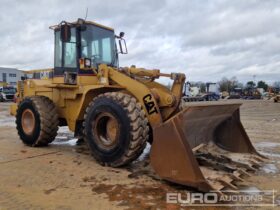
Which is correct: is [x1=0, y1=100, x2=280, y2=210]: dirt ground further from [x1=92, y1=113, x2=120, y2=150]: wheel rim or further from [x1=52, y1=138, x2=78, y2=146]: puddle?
[x1=52, y1=138, x2=78, y2=146]: puddle

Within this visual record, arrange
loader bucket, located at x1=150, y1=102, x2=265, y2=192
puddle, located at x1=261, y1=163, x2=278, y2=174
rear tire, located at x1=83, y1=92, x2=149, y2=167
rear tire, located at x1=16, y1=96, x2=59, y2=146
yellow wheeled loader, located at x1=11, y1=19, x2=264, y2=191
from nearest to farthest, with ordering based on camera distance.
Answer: loader bucket, located at x1=150, y1=102, x2=265, y2=192, yellow wheeled loader, located at x1=11, y1=19, x2=264, y2=191, rear tire, located at x1=83, y1=92, x2=149, y2=167, puddle, located at x1=261, y1=163, x2=278, y2=174, rear tire, located at x1=16, y1=96, x2=59, y2=146

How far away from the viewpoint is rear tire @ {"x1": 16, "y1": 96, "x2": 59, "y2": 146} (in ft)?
24.9

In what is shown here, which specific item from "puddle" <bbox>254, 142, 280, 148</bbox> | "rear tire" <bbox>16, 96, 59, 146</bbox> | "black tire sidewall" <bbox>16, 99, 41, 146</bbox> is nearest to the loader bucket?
"puddle" <bbox>254, 142, 280, 148</bbox>

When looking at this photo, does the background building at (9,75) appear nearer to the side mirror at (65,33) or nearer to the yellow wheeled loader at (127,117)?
the yellow wheeled loader at (127,117)

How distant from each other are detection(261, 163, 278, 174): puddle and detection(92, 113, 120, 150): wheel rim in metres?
2.64

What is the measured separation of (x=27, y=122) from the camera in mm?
8141

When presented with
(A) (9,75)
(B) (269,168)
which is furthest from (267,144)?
(A) (9,75)

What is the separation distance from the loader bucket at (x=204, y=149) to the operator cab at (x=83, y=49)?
2.47 m

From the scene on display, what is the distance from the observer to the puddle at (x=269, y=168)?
5797 mm

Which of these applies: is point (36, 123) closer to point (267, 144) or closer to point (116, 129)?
point (116, 129)

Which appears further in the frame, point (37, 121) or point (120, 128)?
point (37, 121)

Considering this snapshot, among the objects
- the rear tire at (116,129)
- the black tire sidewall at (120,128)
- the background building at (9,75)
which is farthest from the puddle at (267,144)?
the background building at (9,75)

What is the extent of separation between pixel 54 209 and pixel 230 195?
2.27 meters

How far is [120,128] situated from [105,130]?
2.16ft
